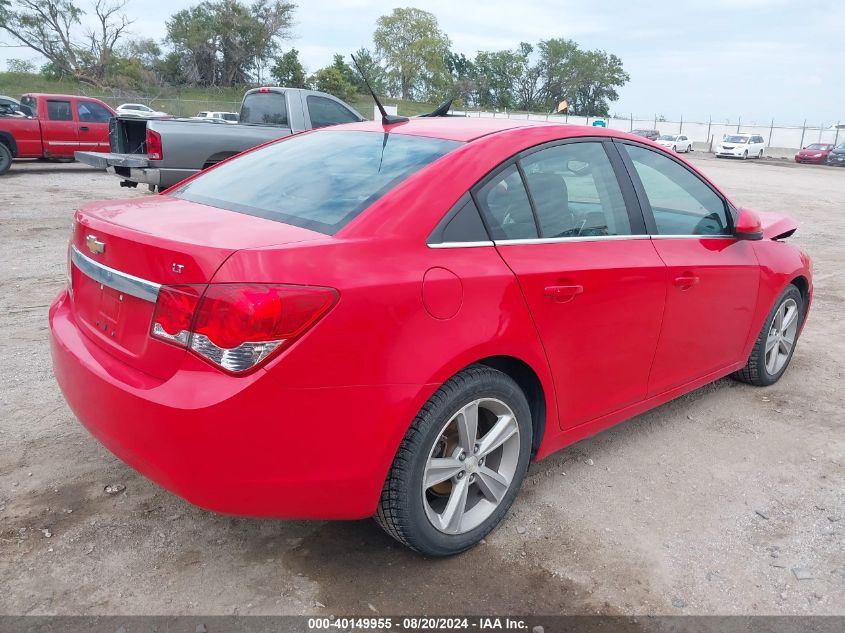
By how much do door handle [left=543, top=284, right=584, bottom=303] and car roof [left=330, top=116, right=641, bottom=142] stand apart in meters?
0.70

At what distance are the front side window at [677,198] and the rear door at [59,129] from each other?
1601 cm

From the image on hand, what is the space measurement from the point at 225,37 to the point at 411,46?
33.1m

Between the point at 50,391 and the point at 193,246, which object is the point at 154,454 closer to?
the point at 193,246

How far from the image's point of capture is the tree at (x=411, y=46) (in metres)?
97.1

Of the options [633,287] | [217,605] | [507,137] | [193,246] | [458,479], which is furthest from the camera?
[633,287]

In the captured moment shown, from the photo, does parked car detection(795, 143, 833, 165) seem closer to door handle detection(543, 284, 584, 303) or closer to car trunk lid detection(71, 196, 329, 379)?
door handle detection(543, 284, 584, 303)

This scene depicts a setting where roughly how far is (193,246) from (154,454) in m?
0.66

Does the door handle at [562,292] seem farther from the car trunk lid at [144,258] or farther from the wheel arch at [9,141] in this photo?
the wheel arch at [9,141]

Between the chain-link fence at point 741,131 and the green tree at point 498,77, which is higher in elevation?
the green tree at point 498,77

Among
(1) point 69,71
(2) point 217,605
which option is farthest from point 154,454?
(1) point 69,71

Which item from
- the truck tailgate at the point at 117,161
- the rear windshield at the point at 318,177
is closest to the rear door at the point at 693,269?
the rear windshield at the point at 318,177

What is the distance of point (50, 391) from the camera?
391 centimetres

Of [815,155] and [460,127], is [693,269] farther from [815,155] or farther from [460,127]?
[815,155]

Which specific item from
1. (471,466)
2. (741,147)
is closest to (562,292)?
(471,466)
